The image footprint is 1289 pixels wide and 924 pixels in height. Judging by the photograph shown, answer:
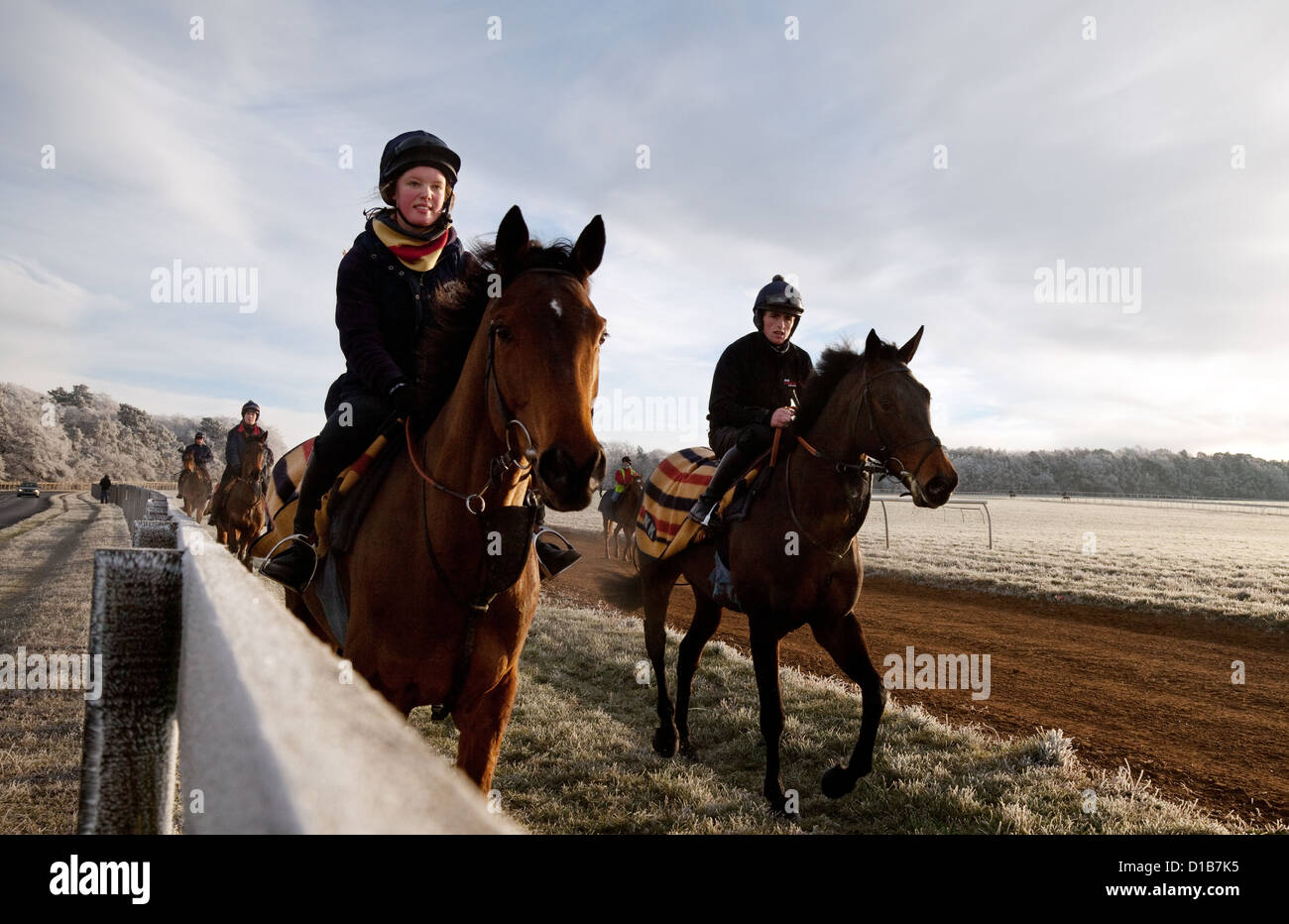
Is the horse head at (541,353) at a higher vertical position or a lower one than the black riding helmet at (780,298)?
lower

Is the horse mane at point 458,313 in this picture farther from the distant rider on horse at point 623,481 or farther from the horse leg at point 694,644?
the distant rider on horse at point 623,481

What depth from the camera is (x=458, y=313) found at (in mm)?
3193

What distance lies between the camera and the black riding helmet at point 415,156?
364 centimetres

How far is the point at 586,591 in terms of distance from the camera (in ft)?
51.4

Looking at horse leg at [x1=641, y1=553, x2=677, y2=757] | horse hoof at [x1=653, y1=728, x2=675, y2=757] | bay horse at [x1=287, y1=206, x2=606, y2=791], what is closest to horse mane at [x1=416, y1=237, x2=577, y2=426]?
bay horse at [x1=287, y1=206, x2=606, y2=791]

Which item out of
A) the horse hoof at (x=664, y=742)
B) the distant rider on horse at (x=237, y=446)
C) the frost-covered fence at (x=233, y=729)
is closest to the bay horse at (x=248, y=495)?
the distant rider on horse at (x=237, y=446)

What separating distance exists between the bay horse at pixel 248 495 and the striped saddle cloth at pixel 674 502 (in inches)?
347

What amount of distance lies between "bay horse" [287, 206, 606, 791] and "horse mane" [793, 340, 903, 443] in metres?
2.93

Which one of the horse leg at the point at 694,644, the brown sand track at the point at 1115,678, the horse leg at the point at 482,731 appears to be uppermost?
the horse leg at the point at 482,731

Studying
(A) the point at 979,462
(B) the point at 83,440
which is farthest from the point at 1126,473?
(B) the point at 83,440

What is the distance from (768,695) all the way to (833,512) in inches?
58.9

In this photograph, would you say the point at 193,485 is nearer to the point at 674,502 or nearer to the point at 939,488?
the point at 674,502

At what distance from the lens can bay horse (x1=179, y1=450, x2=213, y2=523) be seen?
17.9 m
